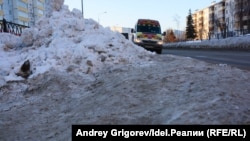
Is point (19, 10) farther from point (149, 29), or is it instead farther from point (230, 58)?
point (230, 58)

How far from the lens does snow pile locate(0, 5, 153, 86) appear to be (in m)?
9.41

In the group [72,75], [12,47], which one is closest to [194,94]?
[72,75]

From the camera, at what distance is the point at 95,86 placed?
27.4ft

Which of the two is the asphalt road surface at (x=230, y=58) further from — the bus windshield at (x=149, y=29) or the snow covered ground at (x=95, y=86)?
the snow covered ground at (x=95, y=86)

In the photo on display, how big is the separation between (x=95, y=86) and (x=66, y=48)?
2.16 m

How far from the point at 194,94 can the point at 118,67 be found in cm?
383

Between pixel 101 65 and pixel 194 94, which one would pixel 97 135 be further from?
pixel 101 65

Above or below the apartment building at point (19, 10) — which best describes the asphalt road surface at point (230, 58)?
below

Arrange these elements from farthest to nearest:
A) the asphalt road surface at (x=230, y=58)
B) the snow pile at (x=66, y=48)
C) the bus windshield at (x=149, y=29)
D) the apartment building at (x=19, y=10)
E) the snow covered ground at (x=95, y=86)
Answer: the apartment building at (x=19, y=10)
the bus windshield at (x=149, y=29)
the asphalt road surface at (x=230, y=58)
the snow pile at (x=66, y=48)
the snow covered ground at (x=95, y=86)

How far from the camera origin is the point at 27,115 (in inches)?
281

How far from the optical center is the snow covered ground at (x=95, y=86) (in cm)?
542

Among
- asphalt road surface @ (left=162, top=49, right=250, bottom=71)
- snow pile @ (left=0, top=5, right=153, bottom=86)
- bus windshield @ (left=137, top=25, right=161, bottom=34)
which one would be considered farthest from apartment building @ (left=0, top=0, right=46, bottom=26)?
snow pile @ (left=0, top=5, right=153, bottom=86)

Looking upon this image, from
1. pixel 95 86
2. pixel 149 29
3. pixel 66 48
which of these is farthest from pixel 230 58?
pixel 95 86

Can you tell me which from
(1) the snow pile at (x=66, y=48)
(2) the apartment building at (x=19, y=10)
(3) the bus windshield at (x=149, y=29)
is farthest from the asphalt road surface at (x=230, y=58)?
(2) the apartment building at (x=19, y=10)
